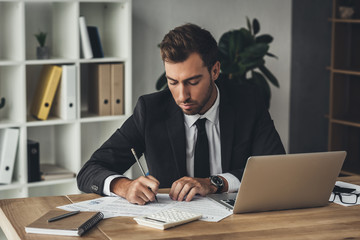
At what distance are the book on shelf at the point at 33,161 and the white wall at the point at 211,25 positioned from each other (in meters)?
0.95

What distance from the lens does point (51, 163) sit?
13.7ft

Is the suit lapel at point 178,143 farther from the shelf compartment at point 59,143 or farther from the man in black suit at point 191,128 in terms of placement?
the shelf compartment at point 59,143

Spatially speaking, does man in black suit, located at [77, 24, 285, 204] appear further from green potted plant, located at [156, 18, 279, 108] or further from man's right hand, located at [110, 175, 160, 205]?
green potted plant, located at [156, 18, 279, 108]

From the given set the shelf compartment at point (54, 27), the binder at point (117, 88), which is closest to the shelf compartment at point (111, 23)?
the binder at point (117, 88)

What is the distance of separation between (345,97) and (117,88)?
222 centimetres

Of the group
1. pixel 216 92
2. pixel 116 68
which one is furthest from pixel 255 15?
pixel 216 92

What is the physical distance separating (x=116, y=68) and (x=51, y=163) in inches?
33.4

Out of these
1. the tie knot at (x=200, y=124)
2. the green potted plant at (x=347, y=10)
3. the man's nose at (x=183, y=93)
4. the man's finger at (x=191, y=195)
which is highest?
the green potted plant at (x=347, y=10)

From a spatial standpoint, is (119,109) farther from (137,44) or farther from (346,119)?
(346,119)

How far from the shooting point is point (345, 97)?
5.16 meters

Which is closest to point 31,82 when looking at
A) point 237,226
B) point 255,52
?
point 255,52

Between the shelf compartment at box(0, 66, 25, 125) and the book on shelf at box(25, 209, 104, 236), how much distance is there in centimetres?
197

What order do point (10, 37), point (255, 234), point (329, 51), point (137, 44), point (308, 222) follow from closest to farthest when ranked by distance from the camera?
point (255, 234) < point (308, 222) < point (10, 37) < point (137, 44) < point (329, 51)

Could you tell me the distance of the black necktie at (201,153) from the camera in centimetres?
247
